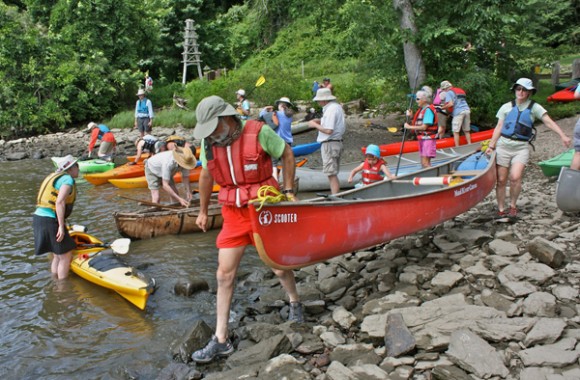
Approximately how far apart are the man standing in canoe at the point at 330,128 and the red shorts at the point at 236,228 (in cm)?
373

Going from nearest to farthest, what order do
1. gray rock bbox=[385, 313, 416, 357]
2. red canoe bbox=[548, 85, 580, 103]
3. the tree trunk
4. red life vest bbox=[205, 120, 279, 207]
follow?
gray rock bbox=[385, 313, 416, 357] < red life vest bbox=[205, 120, 279, 207] < the tree trunk < red canoe bbox=[548, 85, 580, 103]

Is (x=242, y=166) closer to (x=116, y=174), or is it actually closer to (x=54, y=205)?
(x=54, y=205)

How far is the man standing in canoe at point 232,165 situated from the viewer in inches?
160

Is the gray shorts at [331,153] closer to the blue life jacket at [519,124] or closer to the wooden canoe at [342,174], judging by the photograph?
the wooden canoe at [342,174]

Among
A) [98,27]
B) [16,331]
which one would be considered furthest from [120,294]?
[98,27]

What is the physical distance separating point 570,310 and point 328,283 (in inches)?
94.4

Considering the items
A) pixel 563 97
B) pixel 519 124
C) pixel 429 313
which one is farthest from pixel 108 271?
pixel 563 97

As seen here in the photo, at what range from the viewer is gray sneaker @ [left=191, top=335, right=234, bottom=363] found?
14.3 ft

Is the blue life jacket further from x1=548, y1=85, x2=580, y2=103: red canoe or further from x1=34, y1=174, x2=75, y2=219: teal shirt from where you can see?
x1=548, y1=85, x2=580, y2=103: red canoe

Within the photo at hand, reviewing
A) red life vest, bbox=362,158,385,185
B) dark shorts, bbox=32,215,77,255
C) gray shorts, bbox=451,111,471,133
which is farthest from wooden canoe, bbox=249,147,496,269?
gray shorts, bbox=451,111,471,133

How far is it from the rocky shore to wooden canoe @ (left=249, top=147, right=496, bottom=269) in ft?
1.41

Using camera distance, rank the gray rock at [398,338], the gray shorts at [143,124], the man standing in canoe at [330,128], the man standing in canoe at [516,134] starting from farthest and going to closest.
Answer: the gray shorts at [143,124], the man standing in canoe at [330,128], the man standing in canoe at [516,134], the gray rock at [398,338]

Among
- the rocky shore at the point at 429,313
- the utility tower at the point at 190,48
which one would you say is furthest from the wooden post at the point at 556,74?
the utility tower at the point at 190,48

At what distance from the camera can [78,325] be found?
556 centimetres
